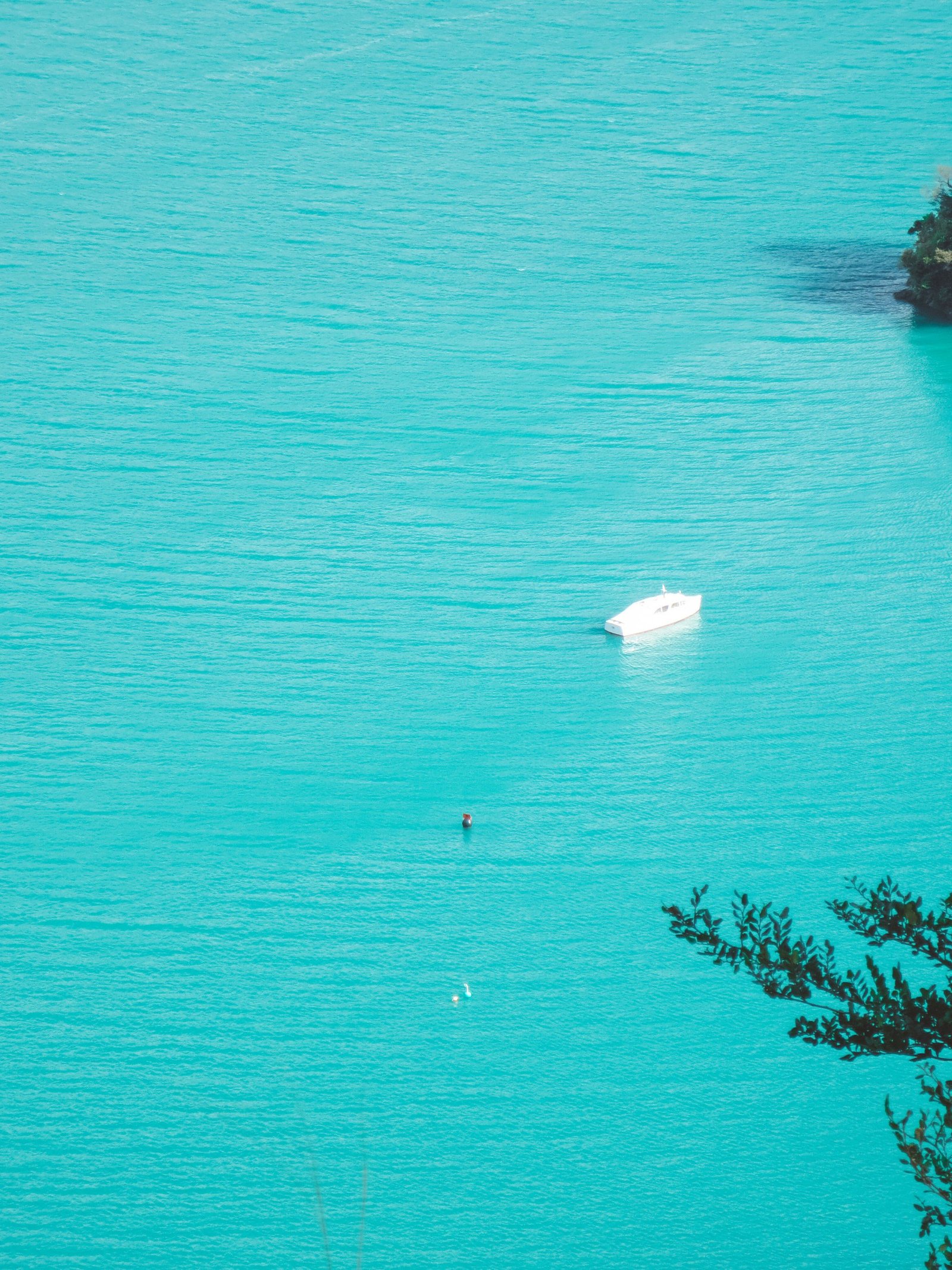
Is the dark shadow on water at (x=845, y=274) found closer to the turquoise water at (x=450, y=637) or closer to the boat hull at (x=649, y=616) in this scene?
the turquoise water at (x=450, y=637)

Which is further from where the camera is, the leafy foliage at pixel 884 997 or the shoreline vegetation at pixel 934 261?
the shoreline vegetation at pixel 934 261

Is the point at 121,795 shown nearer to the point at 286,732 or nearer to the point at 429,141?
the point at 286,732

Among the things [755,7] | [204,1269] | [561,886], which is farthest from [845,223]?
[204,1269]

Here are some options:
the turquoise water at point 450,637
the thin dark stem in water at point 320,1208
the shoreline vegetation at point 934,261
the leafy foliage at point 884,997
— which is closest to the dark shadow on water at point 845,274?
the turquoise water at point 450,637

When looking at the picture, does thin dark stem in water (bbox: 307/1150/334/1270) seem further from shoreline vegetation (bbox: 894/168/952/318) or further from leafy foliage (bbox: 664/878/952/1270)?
shoreline vegetation (bbox: 894/168/952/318)

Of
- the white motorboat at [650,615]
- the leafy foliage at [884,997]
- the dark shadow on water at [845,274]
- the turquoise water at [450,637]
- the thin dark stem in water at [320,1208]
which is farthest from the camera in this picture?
the dark shadow on water at [845,274]

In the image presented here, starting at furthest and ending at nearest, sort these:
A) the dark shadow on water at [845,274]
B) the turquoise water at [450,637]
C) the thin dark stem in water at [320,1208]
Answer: the dark shadow on water at [845,274] → the turquoise water at [450,637] → the thin dark stem in water at [320,1208]

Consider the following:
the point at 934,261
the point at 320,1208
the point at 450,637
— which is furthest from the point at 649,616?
the point at 934,261
